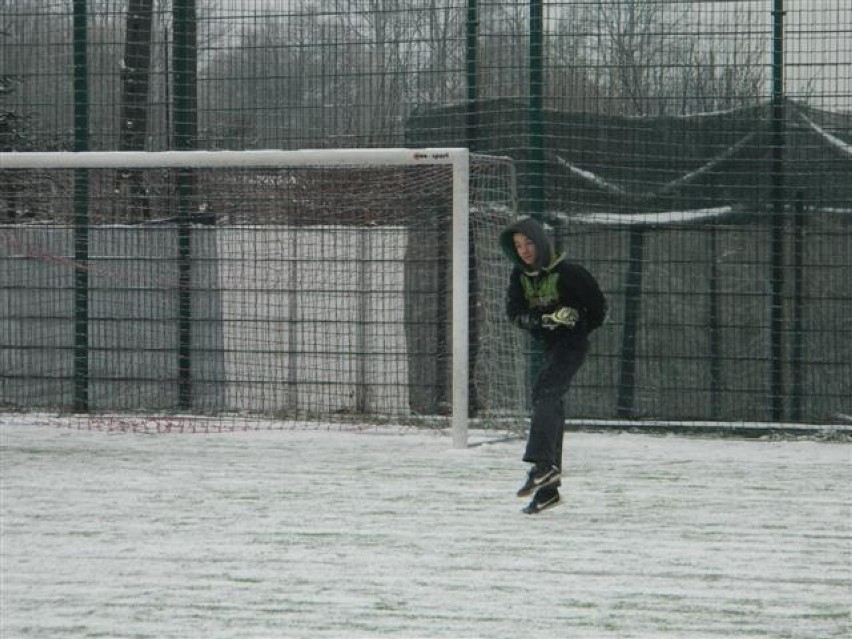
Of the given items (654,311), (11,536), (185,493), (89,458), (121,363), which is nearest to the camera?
(11,536)

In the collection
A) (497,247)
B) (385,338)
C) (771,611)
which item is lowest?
(771,611)

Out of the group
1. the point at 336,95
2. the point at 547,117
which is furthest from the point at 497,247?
the point at 336,95

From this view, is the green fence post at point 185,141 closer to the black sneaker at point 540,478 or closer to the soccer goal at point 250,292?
the soccer goal at point 250,292

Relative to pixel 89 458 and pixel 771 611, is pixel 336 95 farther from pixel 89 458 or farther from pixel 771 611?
pixel 771 611

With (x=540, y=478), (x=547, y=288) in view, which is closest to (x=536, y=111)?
(x=547, y=288)

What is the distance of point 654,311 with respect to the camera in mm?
11320

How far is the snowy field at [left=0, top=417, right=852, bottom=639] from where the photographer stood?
5.81 metres

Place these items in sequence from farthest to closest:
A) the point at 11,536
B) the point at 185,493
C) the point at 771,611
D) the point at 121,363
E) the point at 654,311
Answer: the point at 121,363
the point at 654,311
the point at 185,493
the point at 11,536
the point at 771,611

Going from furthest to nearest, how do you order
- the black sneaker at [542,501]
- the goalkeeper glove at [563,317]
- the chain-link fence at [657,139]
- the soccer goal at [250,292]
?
the soccer goal at [250,292], the chain-link fence at [657,139], the goalkeeper glove at [563,317], the black sneaker at [542,501]

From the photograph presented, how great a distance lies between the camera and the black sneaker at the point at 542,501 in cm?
805

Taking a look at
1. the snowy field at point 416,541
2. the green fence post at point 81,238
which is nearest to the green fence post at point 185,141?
the green fence post at point 81,238

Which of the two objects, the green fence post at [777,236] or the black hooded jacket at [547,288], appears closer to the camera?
the black hooded jacket at [547,288]

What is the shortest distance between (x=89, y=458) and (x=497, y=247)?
347cm

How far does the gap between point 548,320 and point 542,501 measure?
3.24 ft
